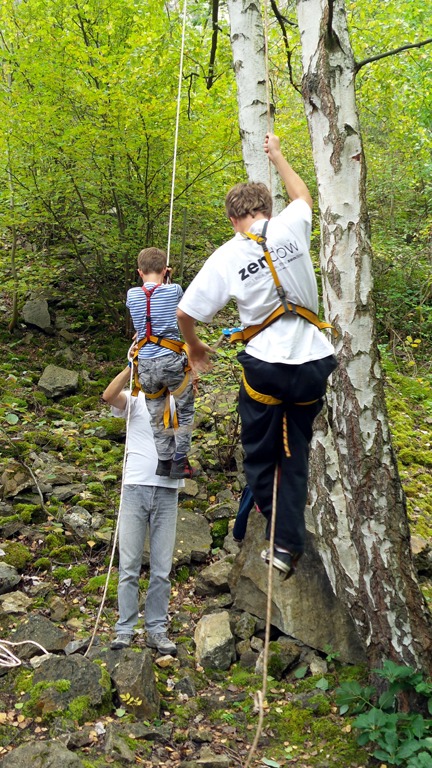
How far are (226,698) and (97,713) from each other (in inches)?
36.5

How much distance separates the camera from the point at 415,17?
11.8 meters

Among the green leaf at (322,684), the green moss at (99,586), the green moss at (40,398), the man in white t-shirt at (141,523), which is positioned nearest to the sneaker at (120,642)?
the man in white t-shirt at (141,523)

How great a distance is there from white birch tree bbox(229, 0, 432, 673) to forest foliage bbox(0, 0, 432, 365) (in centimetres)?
307

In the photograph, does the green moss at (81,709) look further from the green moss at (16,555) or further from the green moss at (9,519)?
the green moss at (9,519)

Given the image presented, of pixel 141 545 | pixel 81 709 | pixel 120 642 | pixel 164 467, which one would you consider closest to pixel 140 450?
pixel 164 467

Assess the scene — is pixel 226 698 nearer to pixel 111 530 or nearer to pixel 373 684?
pixel 373 684

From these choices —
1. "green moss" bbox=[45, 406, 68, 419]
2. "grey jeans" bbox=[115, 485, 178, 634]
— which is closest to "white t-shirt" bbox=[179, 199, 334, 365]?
"grey jeans" bbox=[115, 485, 178, 634]

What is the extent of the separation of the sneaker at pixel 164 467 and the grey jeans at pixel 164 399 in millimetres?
26

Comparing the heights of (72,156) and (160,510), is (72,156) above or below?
above

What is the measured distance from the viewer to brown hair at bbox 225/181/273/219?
2639 mm

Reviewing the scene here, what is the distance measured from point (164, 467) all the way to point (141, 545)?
573mm

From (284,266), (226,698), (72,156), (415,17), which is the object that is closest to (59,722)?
(226,698)

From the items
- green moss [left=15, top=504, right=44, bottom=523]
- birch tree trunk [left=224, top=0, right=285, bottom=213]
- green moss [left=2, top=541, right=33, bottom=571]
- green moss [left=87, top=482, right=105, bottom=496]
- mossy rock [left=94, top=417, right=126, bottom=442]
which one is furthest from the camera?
mossy rock [left=94, top=417, right=126, bottom=442]

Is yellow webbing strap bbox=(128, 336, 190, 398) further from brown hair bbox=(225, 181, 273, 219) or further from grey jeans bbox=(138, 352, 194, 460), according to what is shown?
brown hair bbox=(225, 181, 273, 219)
